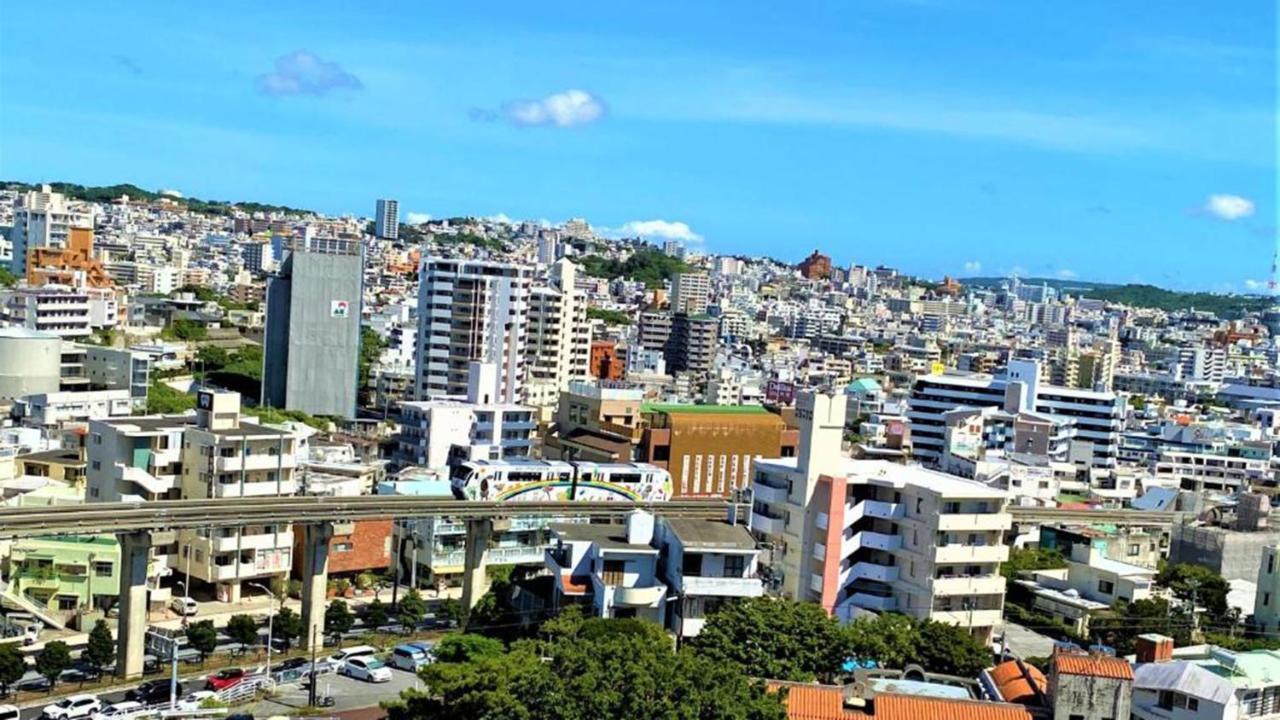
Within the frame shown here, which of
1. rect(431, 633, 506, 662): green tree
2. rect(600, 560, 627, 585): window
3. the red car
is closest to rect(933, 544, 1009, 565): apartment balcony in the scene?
rect(600, 560, 627, 585): window

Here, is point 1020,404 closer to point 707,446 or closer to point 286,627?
point 707,446

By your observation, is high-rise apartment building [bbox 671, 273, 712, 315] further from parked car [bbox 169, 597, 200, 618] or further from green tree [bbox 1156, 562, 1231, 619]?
parked car [bbox 169, 597, 200, 618]

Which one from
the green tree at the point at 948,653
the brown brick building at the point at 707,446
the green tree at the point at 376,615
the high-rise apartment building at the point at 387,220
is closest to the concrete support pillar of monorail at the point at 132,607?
the green tree at the point at 376,615

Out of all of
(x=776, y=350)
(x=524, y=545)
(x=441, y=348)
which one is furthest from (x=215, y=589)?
(x=776, y=350)

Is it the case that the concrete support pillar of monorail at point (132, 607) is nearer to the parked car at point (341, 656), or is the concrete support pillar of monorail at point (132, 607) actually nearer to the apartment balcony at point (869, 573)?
the parked car at point (341, 656)

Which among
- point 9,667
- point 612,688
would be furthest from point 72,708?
point 612,688

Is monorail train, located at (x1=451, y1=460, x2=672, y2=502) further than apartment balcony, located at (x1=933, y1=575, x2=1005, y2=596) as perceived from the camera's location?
Yes

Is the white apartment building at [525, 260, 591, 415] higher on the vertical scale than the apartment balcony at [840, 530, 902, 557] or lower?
higher

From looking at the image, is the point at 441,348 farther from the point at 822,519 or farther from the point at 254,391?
the point at 822,519

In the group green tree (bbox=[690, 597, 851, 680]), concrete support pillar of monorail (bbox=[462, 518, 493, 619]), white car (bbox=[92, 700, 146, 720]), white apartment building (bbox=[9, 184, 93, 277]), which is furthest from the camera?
white apartment building (bbox=[9, 184, 93, 277])
